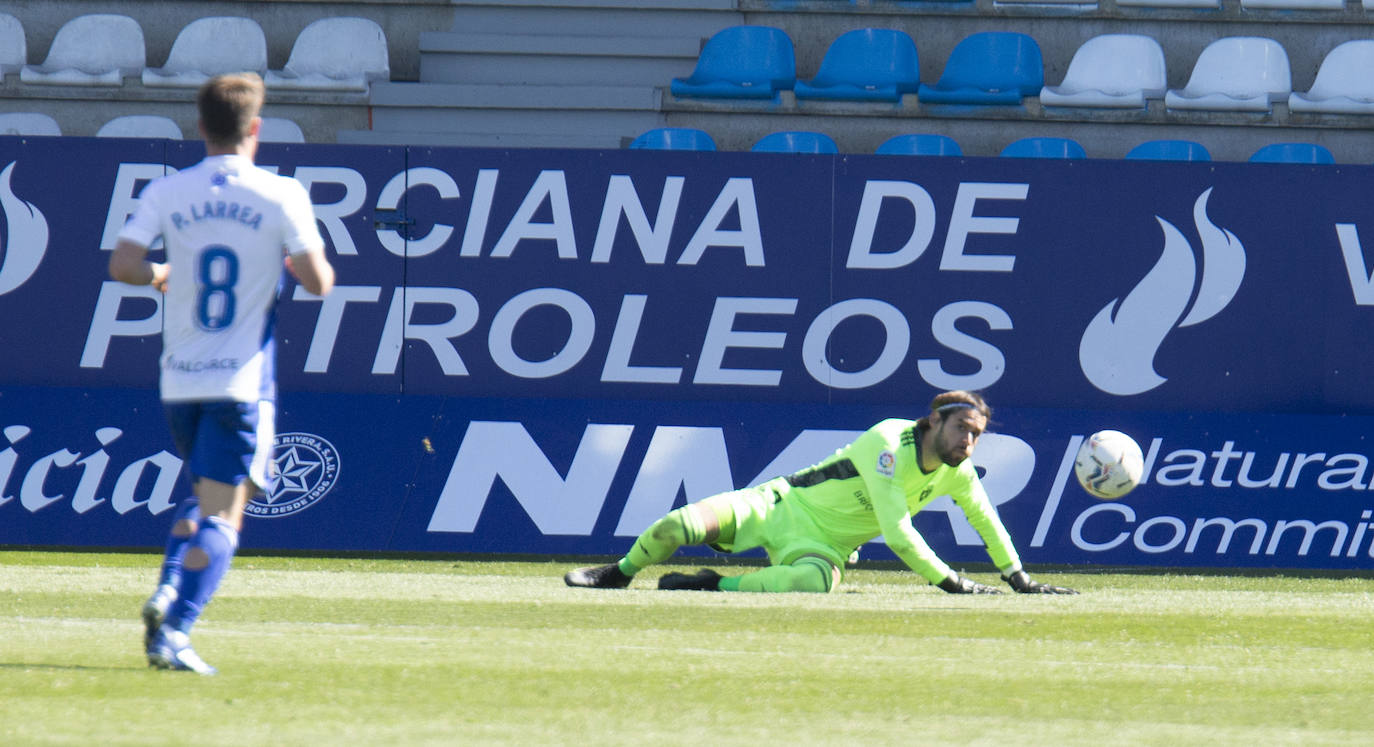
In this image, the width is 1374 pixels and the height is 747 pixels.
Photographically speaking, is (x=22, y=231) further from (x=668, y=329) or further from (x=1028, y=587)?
(x=1028, y=587)

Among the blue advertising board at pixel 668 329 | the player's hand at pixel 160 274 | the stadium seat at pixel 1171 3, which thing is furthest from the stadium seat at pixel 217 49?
the player's hand at pixel 160 274

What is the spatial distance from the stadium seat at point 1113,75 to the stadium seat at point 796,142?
88.2 inches

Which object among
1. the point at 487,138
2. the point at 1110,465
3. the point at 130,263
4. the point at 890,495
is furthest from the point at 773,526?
the point at 487,138

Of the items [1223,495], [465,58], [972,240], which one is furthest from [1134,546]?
[465,58]

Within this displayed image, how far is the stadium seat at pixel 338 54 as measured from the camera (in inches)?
651

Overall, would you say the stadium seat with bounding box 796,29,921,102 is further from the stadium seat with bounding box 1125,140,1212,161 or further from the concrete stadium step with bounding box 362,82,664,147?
the stadium seat with bounding box 1125,140,1212,161

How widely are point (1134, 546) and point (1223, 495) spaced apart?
2.05ft

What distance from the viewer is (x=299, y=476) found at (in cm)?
1124

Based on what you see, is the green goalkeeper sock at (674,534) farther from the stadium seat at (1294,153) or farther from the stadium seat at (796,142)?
the stadium seat at (1294,153)

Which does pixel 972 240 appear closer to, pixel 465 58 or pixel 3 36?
pixel 465 58

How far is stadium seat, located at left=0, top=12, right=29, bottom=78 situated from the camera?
1709 cm

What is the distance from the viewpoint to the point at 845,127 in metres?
16.2

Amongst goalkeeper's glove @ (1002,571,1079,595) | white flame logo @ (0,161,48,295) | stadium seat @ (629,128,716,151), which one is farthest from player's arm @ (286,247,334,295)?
stadium seat @ (629,128,716,151)

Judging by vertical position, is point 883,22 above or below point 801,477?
above
